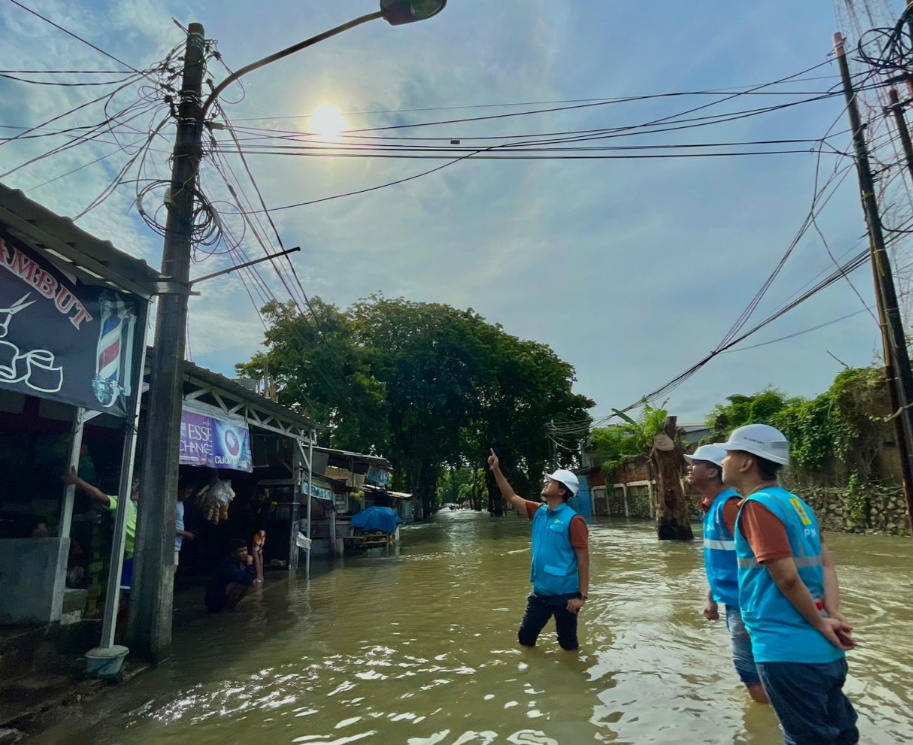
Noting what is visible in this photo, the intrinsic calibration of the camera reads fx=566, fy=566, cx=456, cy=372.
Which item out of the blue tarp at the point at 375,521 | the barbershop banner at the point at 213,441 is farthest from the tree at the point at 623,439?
the barbershop banner at the point at 213,441

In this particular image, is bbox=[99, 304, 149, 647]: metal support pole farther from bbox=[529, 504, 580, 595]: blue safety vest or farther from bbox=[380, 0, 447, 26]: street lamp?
bbox=[380, 0, 447, 26]: street lamp

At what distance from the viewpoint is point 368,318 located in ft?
106

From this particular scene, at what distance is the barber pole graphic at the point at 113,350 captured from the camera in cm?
533

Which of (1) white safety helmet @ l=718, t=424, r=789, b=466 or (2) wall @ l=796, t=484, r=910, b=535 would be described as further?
(2) wall @ l=796, t=484, r=910, b=535

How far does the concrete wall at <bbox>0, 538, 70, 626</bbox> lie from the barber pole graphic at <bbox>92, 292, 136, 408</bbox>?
5.11 ft

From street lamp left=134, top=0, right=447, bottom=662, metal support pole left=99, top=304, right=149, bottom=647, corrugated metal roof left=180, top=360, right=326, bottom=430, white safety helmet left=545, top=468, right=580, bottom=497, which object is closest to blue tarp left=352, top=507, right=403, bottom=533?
corrugated metal roof left=180, top=360, right=326, bottom=430

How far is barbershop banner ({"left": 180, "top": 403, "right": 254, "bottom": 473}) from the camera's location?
26.5 feet

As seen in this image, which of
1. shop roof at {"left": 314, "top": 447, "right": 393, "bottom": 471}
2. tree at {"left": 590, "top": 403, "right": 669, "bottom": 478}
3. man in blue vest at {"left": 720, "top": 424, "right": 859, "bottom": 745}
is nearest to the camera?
man in blue vest at {"left": 720, "top": 424, "right": 859, "bottom": 745}

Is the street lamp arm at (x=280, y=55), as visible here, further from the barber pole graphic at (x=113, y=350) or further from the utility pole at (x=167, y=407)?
the barber pole graphic at (x=113, y=350)

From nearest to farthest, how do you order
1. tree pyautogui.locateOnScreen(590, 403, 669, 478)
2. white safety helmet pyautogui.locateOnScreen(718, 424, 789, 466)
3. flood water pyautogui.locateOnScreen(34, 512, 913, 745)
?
white safety helmet pyautogui.locateOnScreen(718, 424, 789, 466)
flood water pyautogui.locateOnScreen(34, 512, 913, 745)
tree pyautogui.locateOnScreen(590, 403, 669, 478)

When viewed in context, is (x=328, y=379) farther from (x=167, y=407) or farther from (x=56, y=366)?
(x=56, y=366)

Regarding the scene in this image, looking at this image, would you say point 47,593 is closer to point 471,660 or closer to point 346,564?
point 471,660

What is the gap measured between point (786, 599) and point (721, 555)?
65.6 inches

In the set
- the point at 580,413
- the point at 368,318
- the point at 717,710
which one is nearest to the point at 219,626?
the point at 717,710
